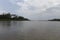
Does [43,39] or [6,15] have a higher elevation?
[6,15]

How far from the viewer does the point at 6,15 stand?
129 metres

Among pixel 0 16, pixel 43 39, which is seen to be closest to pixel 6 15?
pixel 0 16

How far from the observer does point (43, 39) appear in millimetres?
20125

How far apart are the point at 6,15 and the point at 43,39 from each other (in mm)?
112321

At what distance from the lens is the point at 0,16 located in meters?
123

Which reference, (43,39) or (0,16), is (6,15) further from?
(43,39)

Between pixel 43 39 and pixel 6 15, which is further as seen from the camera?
pixel 6 15

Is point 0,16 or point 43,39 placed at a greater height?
point 0,16

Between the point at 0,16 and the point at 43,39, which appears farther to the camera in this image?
the point at 0,16

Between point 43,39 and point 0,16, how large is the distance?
10793 centimetres

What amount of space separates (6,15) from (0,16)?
7556mm
